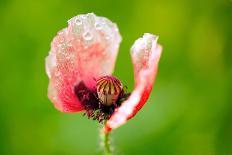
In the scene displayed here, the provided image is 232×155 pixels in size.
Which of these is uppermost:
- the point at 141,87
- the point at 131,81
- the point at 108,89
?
the point at 131,81

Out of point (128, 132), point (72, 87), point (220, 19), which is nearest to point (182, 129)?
point (128, 132)

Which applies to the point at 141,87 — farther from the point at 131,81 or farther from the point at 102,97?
the point at 131,81

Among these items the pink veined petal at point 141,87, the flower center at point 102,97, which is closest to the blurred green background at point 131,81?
the flower center at point 102,97

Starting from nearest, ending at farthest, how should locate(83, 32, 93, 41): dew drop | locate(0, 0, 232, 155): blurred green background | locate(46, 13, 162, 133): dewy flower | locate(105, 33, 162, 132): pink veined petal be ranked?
1. locate(105, 33, 162, 132): pink veined petal
2. locate(46, 13, 162, 133): dewy flower
3. locate(83, 32, 93, 41): dew drop
4. locate(0, 0, 232, 155): blurred green background

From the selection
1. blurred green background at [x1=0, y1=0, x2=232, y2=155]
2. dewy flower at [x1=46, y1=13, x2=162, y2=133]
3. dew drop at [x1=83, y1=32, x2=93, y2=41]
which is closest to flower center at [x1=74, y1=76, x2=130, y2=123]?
dewy flower at [x1=46, y1=13, x2=162, y2=133]

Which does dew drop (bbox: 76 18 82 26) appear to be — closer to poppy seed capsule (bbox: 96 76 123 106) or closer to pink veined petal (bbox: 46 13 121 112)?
pink veined petal (bbox: 46 13 121 112)

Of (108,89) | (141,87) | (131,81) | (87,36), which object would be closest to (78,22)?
(87,36)

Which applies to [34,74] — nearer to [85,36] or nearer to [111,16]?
[111,16]
